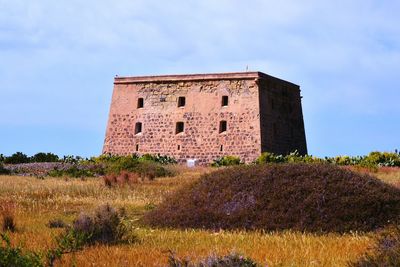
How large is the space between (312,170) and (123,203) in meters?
6.56

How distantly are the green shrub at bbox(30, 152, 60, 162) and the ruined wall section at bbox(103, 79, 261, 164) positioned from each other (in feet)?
12.9

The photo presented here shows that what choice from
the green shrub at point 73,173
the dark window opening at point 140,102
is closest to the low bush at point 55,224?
the green shrub at point 73,173

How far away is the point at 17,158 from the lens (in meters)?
47.7

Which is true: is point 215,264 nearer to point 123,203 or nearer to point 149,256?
point 149,256

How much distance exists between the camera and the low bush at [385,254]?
6.26 metres

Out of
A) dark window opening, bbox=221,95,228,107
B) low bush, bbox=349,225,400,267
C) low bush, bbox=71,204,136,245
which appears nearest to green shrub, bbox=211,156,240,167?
dark window opening, bbox=221,95,228,107

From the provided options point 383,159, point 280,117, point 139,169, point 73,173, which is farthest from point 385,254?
point 280,117

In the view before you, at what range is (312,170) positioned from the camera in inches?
568

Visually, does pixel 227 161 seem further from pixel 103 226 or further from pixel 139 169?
pixel 103 226

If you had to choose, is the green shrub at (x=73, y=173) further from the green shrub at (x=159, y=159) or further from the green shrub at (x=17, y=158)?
the green shrub at (x=17, y=158)

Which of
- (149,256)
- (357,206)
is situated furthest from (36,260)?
(357,206)

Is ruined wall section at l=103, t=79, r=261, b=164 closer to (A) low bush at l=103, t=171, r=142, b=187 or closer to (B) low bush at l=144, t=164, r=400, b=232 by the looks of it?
(A) low bush at l=103, t=171, r=142, b=187

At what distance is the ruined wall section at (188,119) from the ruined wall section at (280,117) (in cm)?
107

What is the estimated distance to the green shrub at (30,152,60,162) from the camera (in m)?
48.5
